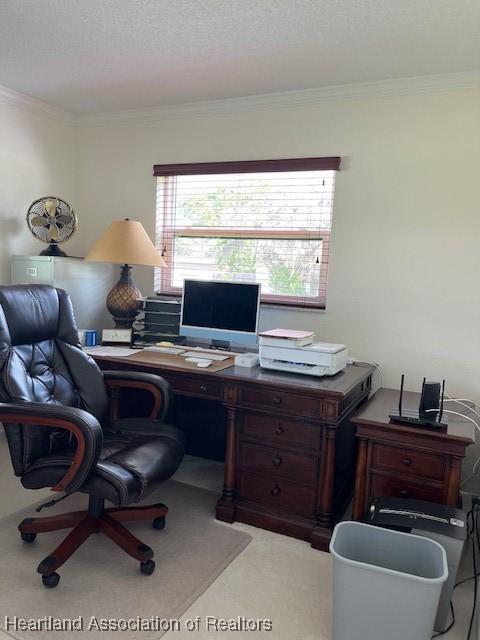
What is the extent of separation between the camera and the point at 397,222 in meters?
2.74

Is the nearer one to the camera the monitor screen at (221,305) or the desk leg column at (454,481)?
the desk leg column at (454,481)

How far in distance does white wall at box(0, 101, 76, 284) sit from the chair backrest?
4.04 feet

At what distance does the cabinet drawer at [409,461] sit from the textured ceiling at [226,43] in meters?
1.79

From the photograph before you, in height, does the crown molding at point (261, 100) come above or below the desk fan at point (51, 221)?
above

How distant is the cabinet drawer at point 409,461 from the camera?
200 centimetres

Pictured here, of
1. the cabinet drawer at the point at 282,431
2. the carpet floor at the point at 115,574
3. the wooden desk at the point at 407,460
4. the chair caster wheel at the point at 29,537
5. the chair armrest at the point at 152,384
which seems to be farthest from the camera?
the chair armrest at the point at 152,384

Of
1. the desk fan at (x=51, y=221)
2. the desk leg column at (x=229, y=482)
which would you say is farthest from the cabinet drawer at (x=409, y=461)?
the desk fan at (x=51, y=221)

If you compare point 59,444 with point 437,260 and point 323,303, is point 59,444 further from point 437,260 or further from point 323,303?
point 437,260

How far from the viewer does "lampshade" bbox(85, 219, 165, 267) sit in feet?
9.45

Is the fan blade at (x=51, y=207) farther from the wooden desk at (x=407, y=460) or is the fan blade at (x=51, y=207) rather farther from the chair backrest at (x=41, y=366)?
the wooden desk at (x=407, y=460)

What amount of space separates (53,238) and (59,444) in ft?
5.61

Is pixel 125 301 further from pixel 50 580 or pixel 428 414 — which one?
pixel 428 414

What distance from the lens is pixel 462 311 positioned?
2.62 meters

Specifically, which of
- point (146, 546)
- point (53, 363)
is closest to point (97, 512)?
point (146, 546)
